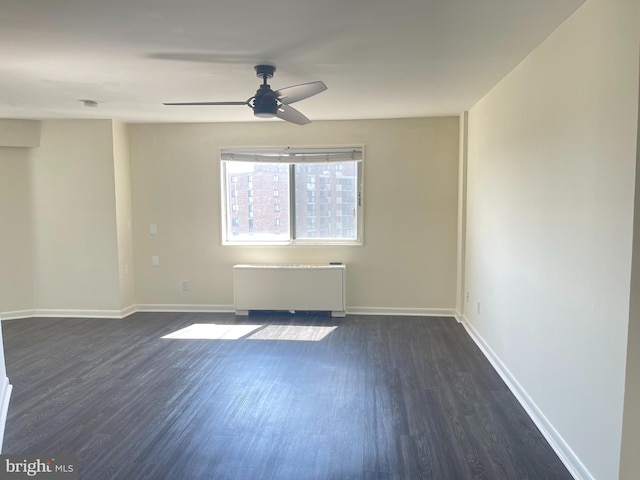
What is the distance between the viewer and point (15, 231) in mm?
4922

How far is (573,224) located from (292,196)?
3.53m

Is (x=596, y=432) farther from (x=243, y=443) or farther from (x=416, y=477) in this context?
(x=243, y=443)

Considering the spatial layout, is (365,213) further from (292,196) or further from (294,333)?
(294,333)

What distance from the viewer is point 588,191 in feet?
6.48

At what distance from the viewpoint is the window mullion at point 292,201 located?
5.17 metres

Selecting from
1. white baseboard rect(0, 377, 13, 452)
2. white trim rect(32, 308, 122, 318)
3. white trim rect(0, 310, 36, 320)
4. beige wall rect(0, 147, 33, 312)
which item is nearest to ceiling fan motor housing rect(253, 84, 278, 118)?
white baseboard rect(0, 377, 13, 452)

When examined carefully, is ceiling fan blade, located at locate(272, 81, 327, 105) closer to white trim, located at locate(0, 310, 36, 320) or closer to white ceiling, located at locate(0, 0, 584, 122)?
white ceiling, located at locate(0, 0, 584, 122)

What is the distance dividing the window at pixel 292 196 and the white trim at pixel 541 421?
2153mm

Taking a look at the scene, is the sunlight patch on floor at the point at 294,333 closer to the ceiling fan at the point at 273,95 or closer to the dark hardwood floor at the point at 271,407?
the dark hardwood floor at the point at 271,407

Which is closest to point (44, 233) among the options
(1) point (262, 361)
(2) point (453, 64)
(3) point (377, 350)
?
(1) point (262, 361)

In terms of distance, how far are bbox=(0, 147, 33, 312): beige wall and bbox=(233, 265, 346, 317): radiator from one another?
255cm

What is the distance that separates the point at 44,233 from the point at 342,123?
3.87 m

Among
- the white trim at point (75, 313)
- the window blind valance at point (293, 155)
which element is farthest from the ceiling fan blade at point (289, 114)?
the white trim at point (75, 313)

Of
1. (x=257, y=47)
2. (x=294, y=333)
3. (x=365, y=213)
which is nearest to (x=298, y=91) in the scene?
(x=257, y=47)
